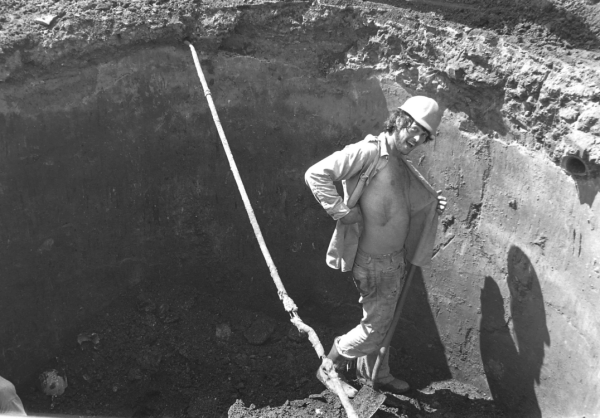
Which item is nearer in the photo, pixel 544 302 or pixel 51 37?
pixel 544 302

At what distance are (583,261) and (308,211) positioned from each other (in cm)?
225

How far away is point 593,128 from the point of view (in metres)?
3.84

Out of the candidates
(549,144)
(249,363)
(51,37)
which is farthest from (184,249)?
(549,144)

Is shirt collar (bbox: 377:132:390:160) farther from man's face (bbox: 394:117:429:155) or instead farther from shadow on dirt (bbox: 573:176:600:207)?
shadow on dirt (bbox: 573:176:600:207)

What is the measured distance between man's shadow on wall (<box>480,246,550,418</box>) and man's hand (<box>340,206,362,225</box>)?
44.0 inches

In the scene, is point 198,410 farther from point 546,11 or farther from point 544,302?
point 546,11

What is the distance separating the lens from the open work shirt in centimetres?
408

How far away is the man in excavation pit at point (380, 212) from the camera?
4.07 meters

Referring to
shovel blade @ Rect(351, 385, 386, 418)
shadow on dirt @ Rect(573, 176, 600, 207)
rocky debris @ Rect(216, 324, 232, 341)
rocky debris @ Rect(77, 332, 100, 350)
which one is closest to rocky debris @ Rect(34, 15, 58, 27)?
rocky debris @ Rect(77, 332, 100, 350)

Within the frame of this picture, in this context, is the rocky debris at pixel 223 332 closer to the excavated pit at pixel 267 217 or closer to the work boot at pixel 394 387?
the excavated pit at pixel 267 217

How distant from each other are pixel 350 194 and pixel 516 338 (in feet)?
5.37

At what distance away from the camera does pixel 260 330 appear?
5.88 metres

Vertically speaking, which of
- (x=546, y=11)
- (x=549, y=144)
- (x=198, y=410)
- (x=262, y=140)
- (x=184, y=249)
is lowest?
(x=198, y=410)

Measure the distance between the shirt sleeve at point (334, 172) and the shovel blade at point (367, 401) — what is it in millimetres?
1564
